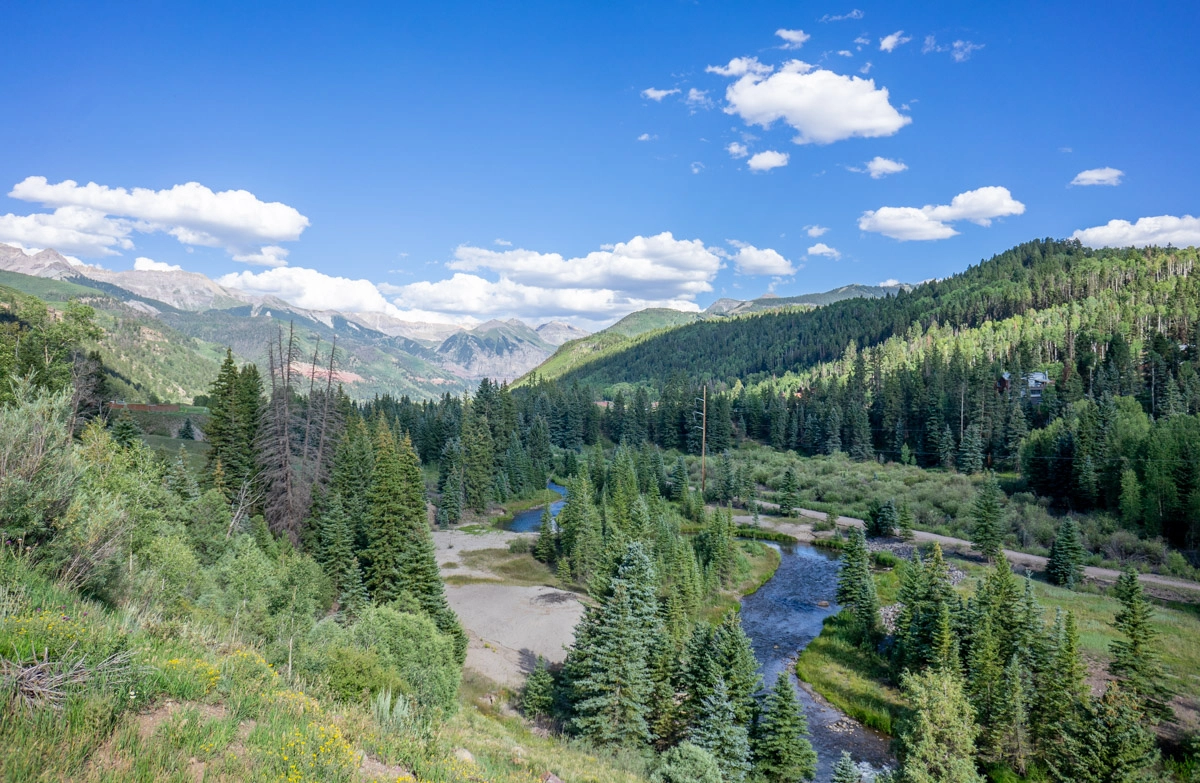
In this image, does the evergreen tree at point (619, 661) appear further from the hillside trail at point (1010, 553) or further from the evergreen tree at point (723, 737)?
the hillside trail at point (1010, 553)

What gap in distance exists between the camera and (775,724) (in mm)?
26453

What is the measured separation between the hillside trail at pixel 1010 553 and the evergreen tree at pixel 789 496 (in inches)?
52.3

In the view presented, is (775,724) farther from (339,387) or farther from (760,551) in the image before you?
(339,387)

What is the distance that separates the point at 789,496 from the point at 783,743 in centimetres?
6587

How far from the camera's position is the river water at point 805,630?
1204 inches

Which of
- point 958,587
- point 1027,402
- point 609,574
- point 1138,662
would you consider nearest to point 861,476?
point 1027,402

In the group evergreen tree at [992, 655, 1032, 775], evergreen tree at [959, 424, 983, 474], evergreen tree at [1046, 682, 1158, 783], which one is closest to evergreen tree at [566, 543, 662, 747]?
evergreen tree at [992, 655, 1032, 775]

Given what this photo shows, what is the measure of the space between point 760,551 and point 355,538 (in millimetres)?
44695

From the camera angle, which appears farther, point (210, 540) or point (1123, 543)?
point (1123, 543)

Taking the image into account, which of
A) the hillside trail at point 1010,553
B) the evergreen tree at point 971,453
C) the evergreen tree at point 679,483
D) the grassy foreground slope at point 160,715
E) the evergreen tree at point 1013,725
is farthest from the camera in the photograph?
the evergreen tree at point 971,453

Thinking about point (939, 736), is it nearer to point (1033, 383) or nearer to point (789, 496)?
point (789, 496)

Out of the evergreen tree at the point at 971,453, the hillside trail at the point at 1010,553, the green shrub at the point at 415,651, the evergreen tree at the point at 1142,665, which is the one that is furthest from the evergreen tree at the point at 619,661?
the evergreen tree at the point at 971,453

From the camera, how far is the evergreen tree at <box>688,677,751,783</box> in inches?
989

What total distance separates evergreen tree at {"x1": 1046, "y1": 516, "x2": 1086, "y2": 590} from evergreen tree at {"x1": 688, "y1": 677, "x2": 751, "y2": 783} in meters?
44.7
